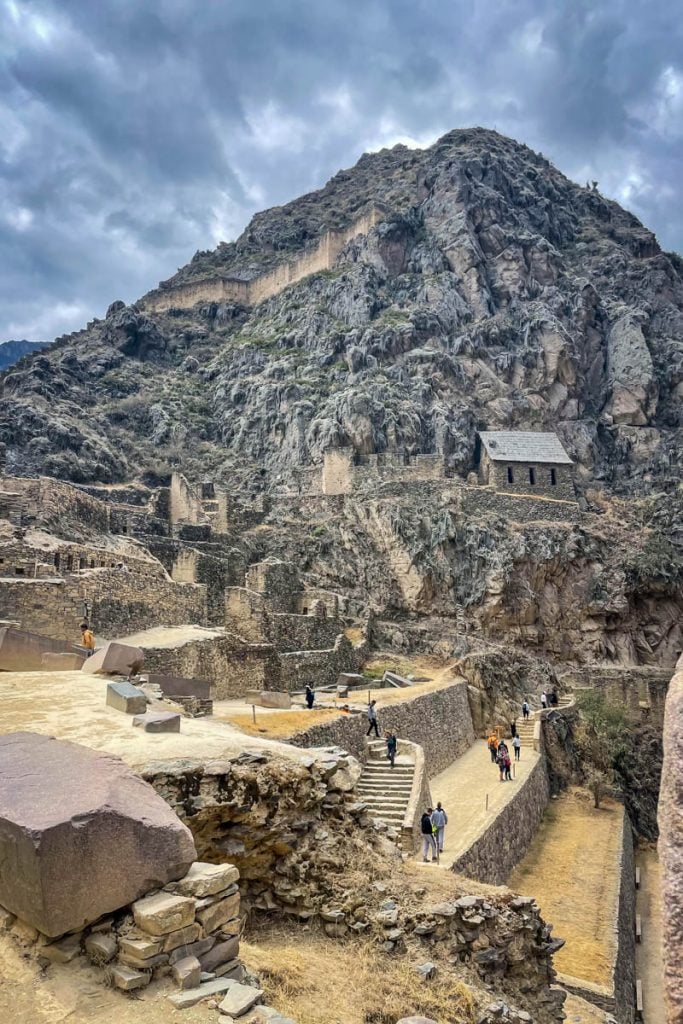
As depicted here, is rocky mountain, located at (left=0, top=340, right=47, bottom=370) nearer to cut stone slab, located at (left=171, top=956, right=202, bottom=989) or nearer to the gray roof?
A: the gray roof

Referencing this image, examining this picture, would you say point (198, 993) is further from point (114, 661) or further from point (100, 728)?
point (114, 661)

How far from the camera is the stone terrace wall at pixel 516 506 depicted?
3897cm

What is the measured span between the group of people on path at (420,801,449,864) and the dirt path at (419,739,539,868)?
0.20 meters

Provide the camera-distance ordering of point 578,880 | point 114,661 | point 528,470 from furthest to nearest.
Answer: point 528,470, point 578,880, point 114,661

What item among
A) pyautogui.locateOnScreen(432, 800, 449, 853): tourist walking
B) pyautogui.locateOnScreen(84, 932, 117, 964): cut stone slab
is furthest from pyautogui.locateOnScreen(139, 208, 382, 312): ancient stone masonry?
pyautogui.locateOnScreen(84, 932, 117, 964): cut stone slab

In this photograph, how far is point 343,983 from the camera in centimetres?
688

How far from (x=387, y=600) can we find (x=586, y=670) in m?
11.0

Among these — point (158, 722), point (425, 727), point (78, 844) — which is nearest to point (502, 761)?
point (425, 727)

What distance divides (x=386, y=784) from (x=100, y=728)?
9652 millimetres

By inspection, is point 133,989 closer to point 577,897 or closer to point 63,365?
point 577,897

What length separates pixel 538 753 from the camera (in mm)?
26703

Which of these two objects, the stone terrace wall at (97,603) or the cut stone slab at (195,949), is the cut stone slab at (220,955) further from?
the stone terrace wall at (97,603)

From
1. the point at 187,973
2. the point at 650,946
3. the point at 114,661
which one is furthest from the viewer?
the point at 650,946

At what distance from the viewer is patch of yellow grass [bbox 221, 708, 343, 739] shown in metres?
14.0
